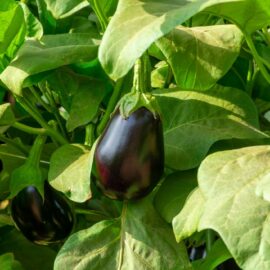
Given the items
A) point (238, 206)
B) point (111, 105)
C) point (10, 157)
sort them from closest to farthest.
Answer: point (238, 206) < point (111, 105) < point (10, 157)

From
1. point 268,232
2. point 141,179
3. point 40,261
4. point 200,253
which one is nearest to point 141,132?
point 141,179

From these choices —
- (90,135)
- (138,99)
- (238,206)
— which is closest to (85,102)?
(90,135)

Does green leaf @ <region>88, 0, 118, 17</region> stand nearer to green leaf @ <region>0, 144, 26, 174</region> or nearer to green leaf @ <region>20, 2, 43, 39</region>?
green leaf @ <region>20, 2, 43, 39</region>

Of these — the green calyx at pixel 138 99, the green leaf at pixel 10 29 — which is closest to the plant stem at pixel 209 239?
the green calyx at pixel 138 99

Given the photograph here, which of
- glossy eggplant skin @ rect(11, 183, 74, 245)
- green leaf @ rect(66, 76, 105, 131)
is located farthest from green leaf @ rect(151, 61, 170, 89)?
glossy eggplant skin @ rect(11, 183, 74, 245)

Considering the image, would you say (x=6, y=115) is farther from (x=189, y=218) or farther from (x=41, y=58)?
(x=189, y=218)

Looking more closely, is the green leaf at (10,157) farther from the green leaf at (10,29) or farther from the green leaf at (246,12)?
the green leaf at (246,12)
